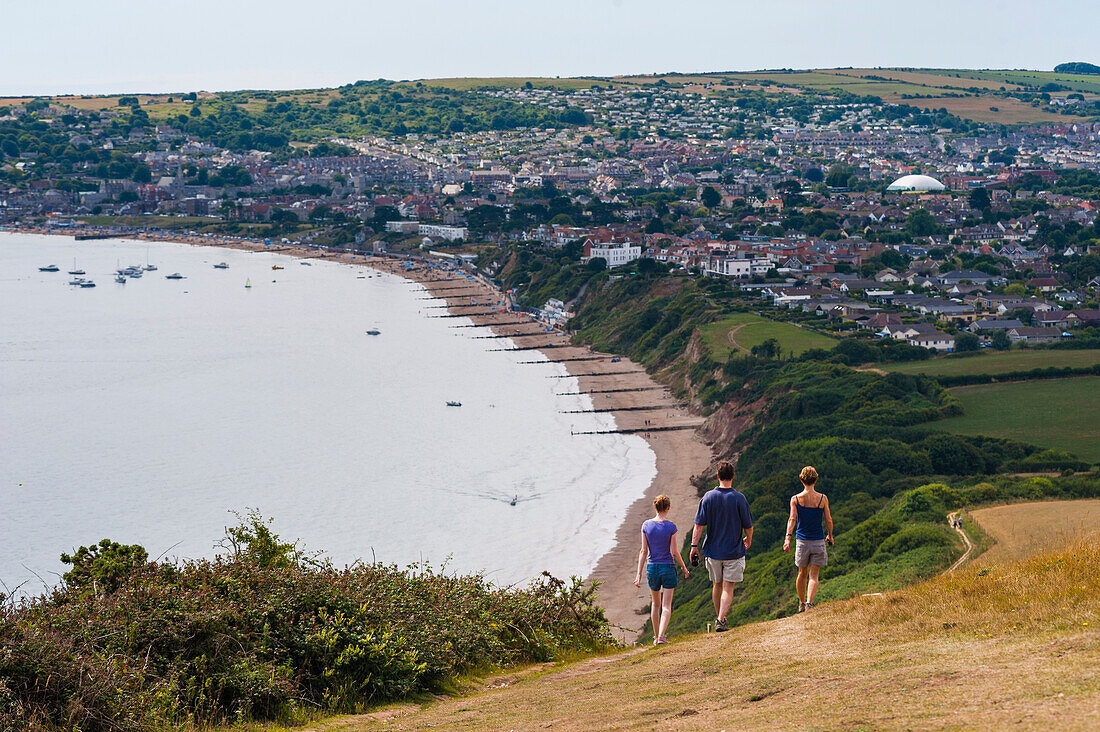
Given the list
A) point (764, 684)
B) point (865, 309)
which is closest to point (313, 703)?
point (764, 684)

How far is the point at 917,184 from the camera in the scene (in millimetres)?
132500

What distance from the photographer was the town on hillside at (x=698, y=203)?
69750 millimetres

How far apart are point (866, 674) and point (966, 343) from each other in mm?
48264

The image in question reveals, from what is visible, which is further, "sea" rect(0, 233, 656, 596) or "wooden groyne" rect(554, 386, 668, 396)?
"wooden groyne" rect(554, 386, 668, 396)

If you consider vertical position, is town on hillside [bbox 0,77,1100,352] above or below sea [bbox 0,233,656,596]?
above

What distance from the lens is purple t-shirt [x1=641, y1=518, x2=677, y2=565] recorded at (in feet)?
29.7

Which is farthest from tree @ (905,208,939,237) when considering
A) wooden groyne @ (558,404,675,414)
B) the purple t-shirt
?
the purple t-shirt

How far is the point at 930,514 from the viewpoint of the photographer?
23156 millimetres

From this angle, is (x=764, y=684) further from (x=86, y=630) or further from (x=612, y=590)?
(x=612, y=590)

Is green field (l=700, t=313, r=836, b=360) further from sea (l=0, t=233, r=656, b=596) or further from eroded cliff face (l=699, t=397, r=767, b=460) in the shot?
sea (l=0, t=233, r=656, b=596)

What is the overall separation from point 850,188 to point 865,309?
81300mm

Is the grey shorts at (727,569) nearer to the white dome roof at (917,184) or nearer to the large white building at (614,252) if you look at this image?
the large white building at (614,252)

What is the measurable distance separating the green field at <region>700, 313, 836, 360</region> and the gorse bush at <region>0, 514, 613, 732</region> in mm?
40298

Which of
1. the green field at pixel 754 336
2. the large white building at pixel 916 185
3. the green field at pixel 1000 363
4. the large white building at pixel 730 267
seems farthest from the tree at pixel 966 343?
the large white building at pixel 916 185
